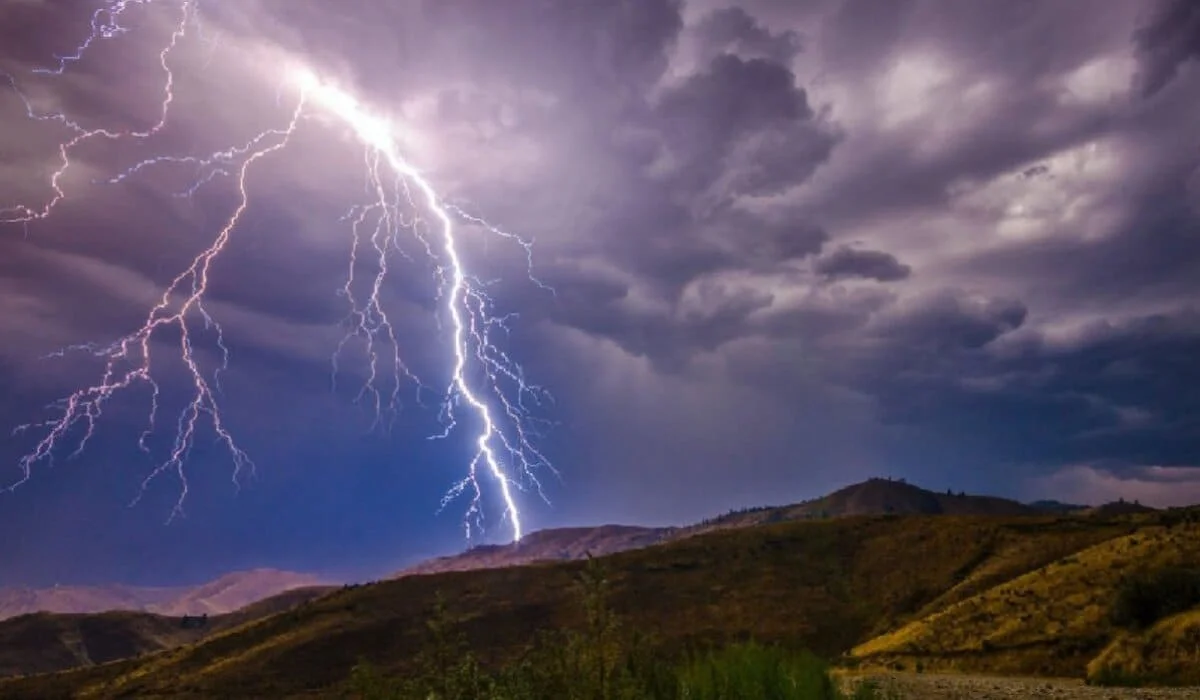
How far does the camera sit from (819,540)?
210ft

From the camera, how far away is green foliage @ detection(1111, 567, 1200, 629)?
2205 cm

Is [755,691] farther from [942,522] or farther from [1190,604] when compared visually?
[942,522]

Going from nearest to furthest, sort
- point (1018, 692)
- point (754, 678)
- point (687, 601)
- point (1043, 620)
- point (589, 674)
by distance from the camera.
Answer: point (589, 674)
point (754, 678)
point (1018, 692)
point (1043, 620)
point (687, 601)

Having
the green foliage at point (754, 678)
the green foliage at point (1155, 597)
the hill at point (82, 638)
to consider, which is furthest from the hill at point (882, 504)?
the green foliage at point (754, 678)

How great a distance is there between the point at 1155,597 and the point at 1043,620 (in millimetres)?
5340

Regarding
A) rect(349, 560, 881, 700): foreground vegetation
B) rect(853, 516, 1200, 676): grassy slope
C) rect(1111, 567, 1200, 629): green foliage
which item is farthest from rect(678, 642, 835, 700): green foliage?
rect(1111, 567, 1200, 629): green foliage

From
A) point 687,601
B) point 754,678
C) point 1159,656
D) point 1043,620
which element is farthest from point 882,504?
point 754,678

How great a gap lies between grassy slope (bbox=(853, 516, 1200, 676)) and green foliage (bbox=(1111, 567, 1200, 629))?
802 millimetres

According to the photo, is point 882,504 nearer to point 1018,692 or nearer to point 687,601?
point 687,601

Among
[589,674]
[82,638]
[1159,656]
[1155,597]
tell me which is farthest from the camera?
[82,638]

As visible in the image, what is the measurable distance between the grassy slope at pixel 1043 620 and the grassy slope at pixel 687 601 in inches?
322

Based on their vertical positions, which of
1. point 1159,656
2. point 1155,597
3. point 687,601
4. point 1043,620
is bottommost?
point 1159,656

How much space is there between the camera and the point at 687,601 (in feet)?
181

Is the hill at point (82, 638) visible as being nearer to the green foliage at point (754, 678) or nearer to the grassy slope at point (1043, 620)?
the grassy slope at point (1043, 620)
